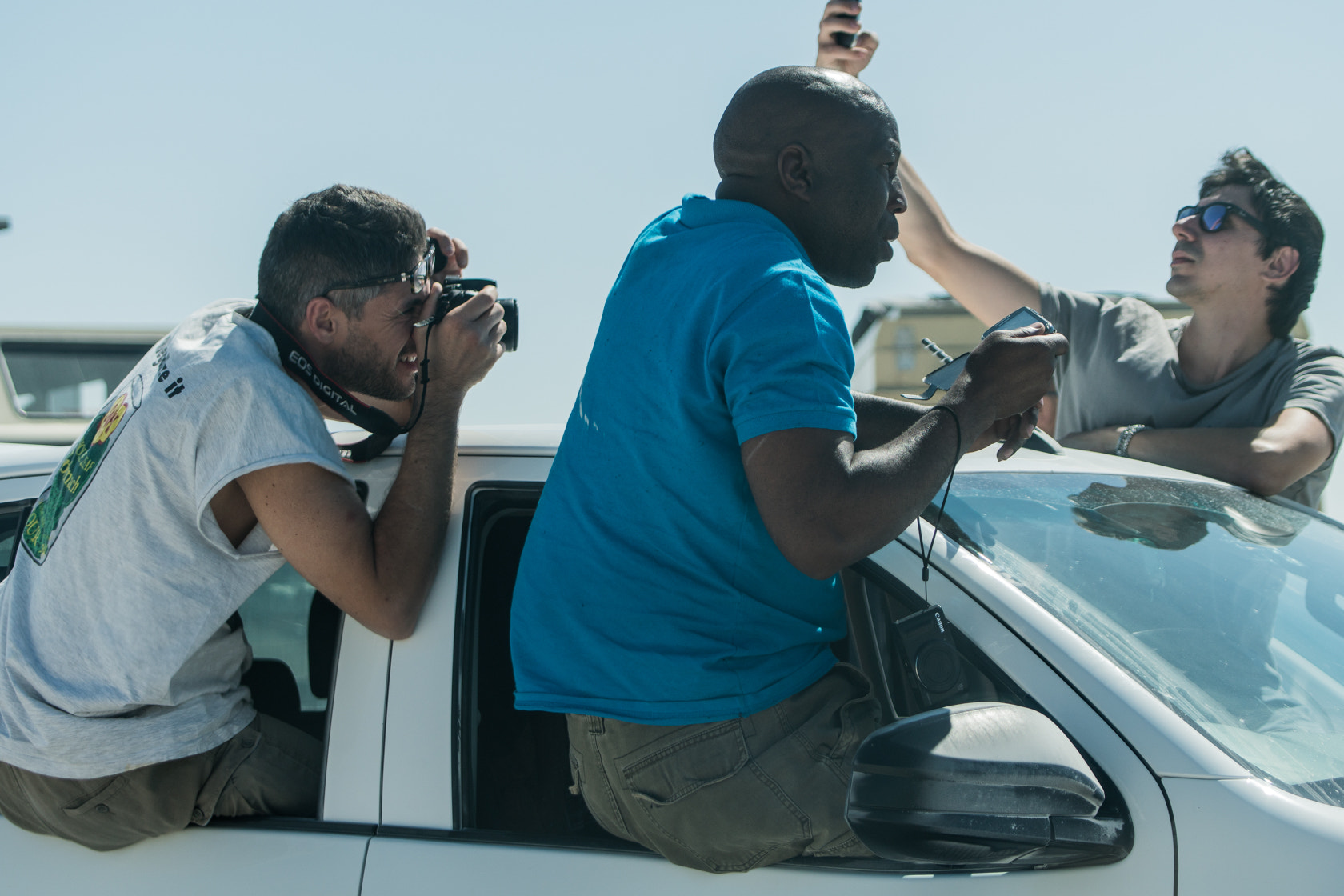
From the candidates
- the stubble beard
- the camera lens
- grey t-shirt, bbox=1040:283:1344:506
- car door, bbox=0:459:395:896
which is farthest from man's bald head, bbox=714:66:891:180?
grey t-shirt, bbox=1040:283:1344:506

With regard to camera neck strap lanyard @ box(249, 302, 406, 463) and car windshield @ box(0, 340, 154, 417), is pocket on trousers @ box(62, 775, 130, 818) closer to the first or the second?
camera neck strap lanyard @ box(249, 302, 406, 463)

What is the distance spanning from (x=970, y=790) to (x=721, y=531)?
20.1 inches

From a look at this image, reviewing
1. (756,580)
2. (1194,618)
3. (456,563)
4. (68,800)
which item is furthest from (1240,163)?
(68,800)

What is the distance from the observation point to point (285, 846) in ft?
6.04

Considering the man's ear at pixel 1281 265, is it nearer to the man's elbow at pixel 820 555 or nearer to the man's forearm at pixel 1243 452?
the man's forearm at pixel 1243 452

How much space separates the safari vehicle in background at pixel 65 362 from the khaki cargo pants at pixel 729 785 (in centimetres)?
381

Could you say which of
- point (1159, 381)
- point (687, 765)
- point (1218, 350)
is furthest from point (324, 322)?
point (1218, 350)

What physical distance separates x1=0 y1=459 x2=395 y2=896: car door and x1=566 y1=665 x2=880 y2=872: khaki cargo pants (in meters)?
0.39

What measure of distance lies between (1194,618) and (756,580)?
2.45 ft

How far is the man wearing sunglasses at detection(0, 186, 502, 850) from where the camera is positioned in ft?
6.18

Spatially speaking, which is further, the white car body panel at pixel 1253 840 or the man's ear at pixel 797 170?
the man's ear at pixel 797 170

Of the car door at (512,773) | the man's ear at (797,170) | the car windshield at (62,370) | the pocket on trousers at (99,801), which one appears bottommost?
the car windshield at (62,370)

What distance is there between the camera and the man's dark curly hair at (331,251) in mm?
2189

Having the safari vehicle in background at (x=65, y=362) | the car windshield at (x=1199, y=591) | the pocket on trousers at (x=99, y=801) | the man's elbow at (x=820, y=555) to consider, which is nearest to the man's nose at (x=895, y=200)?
the car windshield at (x=1199, y=591)
